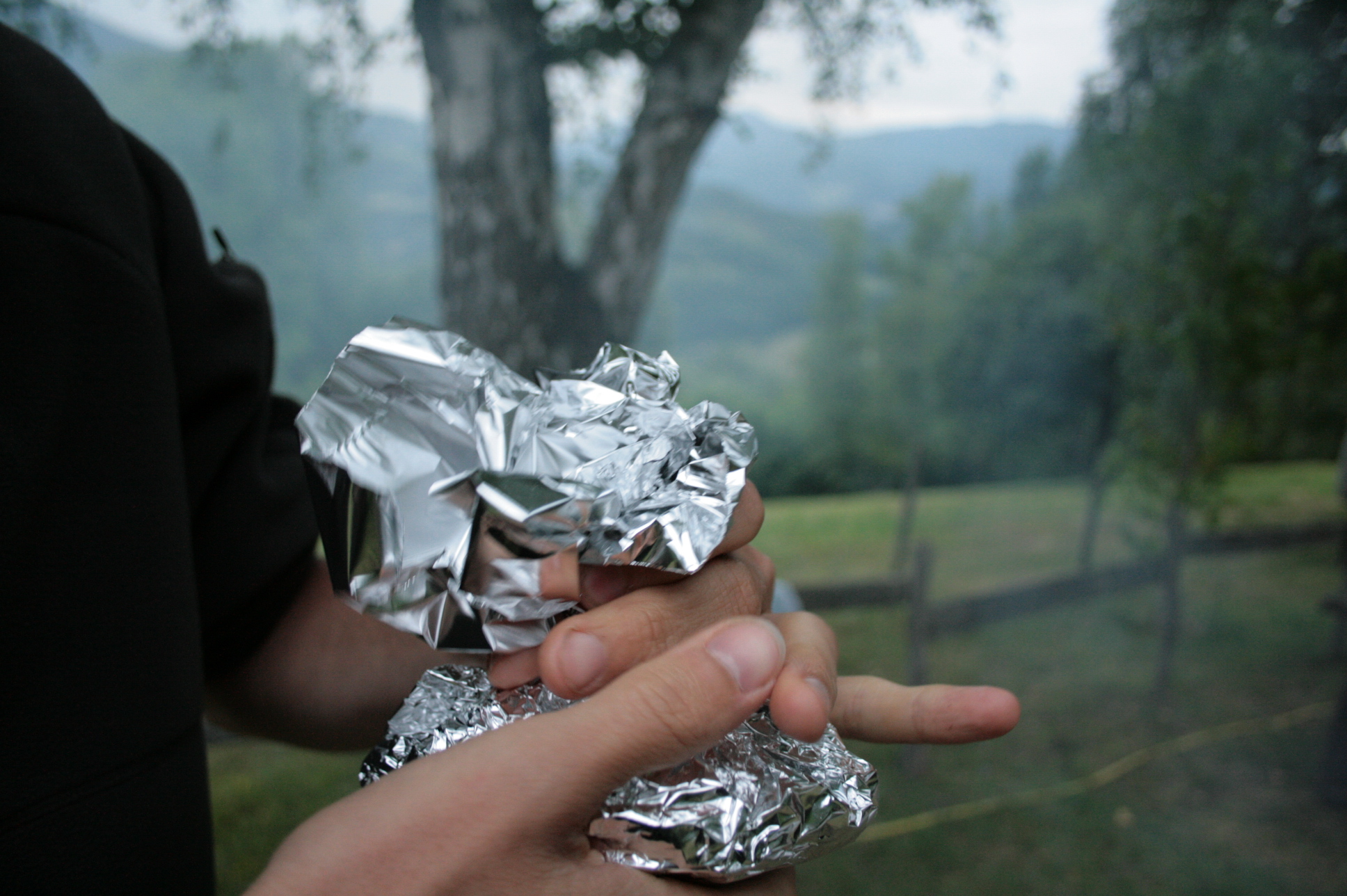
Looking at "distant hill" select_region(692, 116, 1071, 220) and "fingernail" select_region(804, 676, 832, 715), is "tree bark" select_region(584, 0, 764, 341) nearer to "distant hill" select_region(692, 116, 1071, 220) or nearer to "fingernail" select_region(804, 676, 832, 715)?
"distant hill" select_region(692, 116, 1071, 220)

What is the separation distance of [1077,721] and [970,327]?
1.50m

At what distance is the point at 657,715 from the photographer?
1.39 ft

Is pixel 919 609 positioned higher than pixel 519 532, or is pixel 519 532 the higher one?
pixel 519 532

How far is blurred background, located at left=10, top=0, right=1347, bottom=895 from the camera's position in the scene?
188 cm

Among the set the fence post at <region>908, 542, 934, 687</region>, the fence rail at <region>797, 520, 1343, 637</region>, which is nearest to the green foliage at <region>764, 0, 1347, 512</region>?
the fence rail at <region>797, 520, 1343, 637</region>

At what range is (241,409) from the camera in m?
0.68

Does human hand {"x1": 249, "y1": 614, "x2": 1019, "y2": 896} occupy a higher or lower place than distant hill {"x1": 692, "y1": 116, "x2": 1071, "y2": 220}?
lower

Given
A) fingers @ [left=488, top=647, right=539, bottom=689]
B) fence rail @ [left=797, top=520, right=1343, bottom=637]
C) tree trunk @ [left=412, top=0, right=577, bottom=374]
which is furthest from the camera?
fence rail @ [left=797, top=520, right=1343, bottom=637]

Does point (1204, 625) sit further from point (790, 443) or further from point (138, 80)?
point (138, 80)

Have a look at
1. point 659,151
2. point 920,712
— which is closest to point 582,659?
point 920,712

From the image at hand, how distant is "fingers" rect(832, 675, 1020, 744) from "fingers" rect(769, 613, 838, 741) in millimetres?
53

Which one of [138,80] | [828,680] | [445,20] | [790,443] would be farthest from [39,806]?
[790,443]

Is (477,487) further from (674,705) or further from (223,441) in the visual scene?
(223,441)

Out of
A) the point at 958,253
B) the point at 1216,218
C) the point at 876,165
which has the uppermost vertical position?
the point at 876,165
